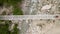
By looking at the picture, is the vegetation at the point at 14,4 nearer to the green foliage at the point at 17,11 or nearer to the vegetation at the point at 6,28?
the green foliage at the point at 17,11

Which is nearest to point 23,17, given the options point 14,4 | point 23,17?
point 23,17

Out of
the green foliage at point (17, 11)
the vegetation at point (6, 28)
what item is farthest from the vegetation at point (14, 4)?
the vegetation at point (6, 28)

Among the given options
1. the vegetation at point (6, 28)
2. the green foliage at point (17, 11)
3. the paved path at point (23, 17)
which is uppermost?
the green foliage at point (17, 11)

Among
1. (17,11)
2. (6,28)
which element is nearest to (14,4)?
(17,11)

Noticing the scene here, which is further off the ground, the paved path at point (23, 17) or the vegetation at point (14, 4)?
the vegetation at point (14, 4)

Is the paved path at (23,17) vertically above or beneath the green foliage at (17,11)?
beneath

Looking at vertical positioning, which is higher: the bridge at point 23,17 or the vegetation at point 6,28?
the bridge at point 23,17

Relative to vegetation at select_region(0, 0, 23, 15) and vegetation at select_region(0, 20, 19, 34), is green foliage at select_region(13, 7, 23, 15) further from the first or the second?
vegetation at select_region(0, 20, 19, 34)

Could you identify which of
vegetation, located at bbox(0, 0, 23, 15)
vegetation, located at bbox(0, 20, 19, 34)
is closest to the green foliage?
vegetation, located at bbox(0, 0, 23, 15)

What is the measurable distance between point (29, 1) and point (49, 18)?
0.91 ft

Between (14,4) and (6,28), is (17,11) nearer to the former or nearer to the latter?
(14,4)

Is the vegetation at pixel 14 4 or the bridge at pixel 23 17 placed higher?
the vegetation at pixel 14 4

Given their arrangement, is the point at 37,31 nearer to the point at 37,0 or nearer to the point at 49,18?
the point at 49,18

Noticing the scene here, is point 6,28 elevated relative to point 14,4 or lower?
lower
